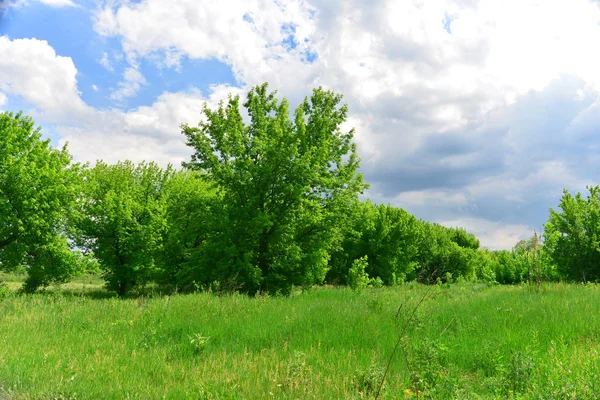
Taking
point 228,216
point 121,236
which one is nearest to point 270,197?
point 228,216

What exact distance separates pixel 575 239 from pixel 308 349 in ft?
111

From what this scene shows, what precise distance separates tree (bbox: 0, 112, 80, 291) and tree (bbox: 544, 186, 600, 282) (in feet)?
120

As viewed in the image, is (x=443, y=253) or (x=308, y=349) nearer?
(x=308, y=349)

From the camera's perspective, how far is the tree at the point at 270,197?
21.4 m

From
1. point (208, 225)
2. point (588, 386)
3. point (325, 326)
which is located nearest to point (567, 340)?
point (588, 386)

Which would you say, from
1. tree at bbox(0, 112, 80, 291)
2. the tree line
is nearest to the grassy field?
the tree line

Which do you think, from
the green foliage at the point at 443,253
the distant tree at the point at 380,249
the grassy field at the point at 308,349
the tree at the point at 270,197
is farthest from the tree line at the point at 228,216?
the green foliage at the point at 443,253

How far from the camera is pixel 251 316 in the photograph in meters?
10.1

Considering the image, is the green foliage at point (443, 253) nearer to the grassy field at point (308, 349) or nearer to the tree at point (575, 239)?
the tree at point (575, 239)

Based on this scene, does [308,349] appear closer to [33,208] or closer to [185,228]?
[185,228]

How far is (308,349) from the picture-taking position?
24.2ft

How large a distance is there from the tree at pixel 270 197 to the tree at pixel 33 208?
9.93 m

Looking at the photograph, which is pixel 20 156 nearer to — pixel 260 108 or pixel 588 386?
pixel 260 108

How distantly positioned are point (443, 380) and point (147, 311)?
8.64 metres
